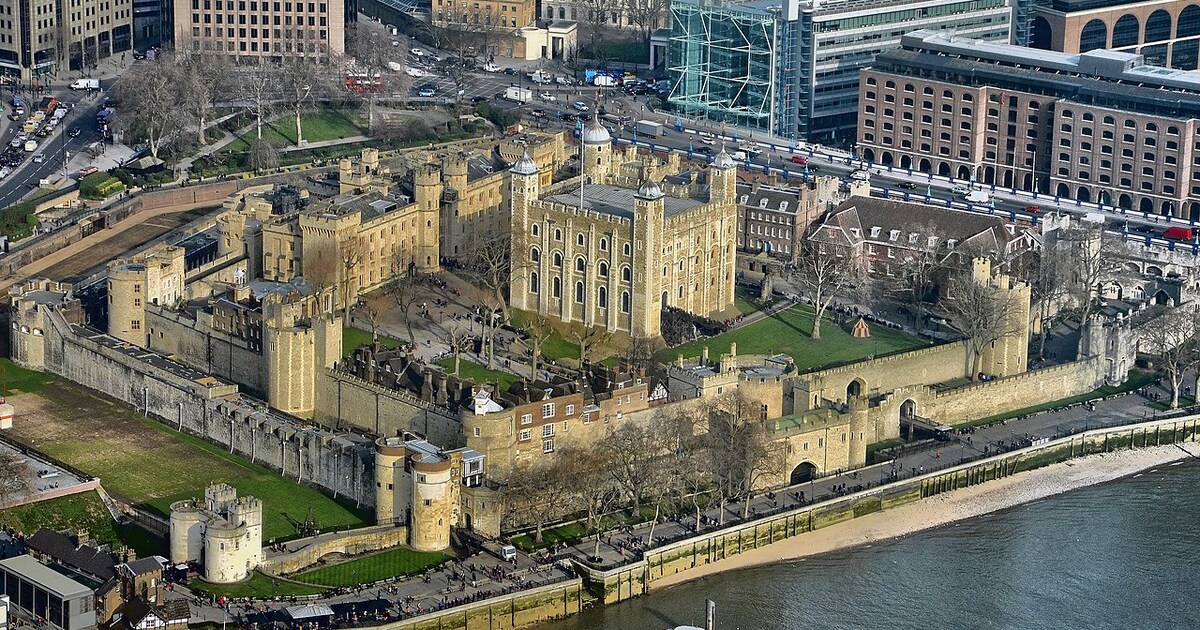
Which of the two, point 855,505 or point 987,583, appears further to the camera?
point 855,505

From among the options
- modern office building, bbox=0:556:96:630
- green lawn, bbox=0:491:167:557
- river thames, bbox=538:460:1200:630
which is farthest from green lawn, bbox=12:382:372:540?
river thames, bbox=538:460:1200:630

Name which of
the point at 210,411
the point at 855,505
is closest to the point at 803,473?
the point at 855,505

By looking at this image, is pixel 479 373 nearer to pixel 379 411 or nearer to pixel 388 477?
pixel 379 411

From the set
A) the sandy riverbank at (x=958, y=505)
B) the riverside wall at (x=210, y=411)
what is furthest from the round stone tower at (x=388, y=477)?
the sandy riverbank at (x=958, y=505)

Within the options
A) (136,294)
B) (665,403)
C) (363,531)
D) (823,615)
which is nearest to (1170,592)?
(823,615)

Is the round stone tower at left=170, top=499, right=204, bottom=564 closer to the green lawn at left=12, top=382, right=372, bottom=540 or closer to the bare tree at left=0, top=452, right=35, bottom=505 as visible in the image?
the green lawn at left=12, top=382, right=372, bottom=540

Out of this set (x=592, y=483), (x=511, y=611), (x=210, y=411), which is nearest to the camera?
(x=511, y=611)

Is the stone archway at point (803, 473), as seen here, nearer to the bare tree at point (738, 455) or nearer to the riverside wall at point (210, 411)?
the bare tree at point (738, 455)
